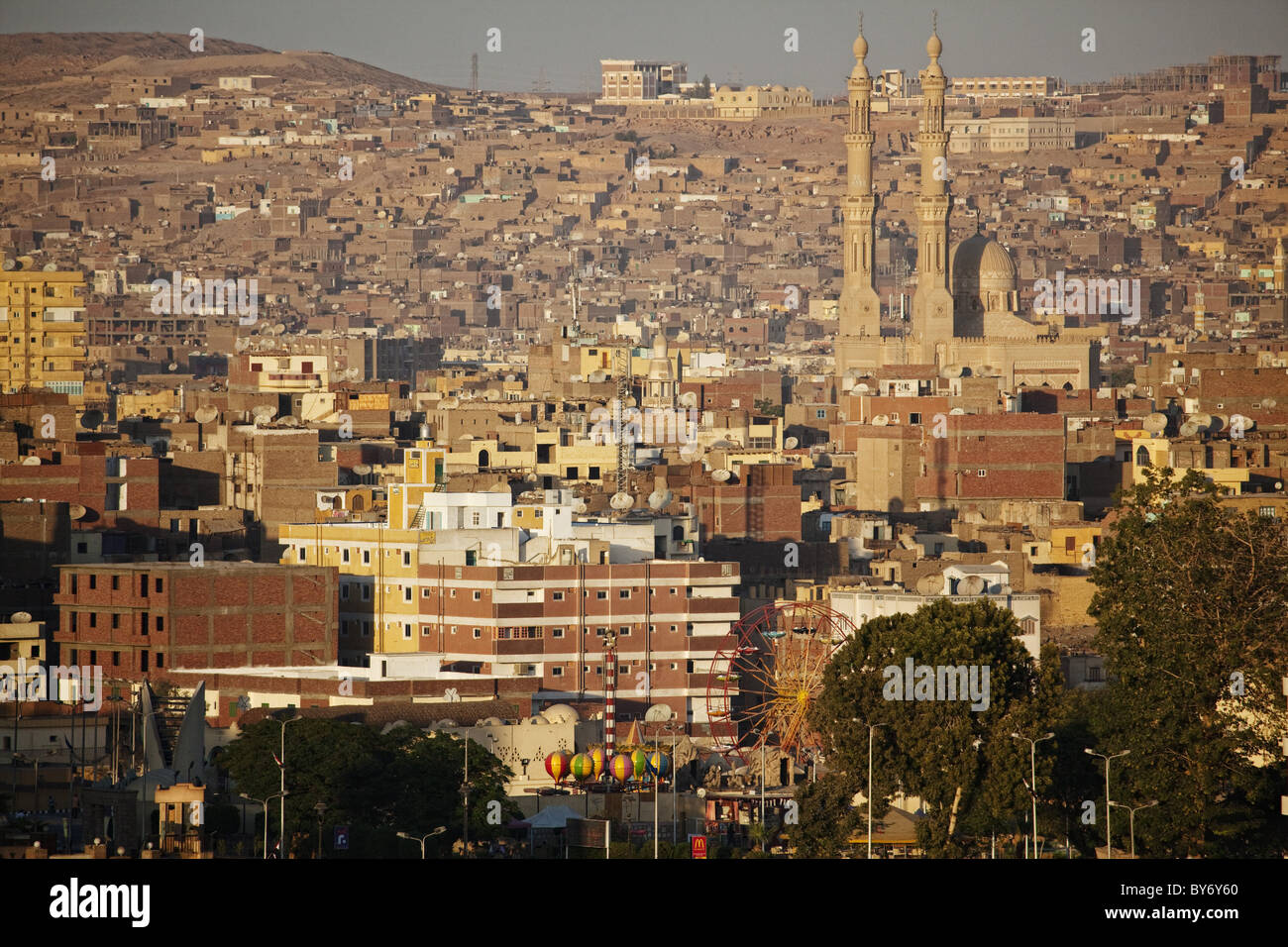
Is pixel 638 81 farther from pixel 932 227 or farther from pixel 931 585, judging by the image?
pixel 931 585

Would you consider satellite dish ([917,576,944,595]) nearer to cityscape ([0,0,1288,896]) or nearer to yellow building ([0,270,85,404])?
cityscape ([0,0,1288,896])

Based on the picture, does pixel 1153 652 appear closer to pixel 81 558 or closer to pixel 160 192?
pixel 81 558

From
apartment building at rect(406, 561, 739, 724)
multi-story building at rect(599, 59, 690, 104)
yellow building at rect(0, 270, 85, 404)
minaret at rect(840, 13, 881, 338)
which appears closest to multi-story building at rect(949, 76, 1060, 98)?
multi-story building at rect(599, 59, 690, 104)

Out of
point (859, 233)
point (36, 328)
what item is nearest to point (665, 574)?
point (36, 328)

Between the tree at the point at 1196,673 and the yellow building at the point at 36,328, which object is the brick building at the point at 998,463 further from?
the yellow building at the point at 36,328
